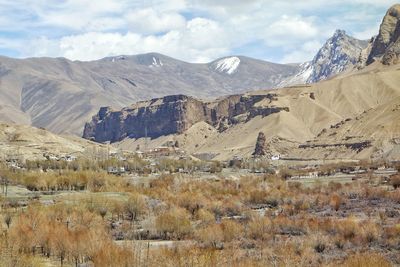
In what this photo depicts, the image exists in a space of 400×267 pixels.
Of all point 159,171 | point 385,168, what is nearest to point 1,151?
point 159,171

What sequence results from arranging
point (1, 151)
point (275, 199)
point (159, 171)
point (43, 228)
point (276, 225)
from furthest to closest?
point (1, 151)
point (159, 171)
point (275, 199)
point (276, 225)
point (43, 228)

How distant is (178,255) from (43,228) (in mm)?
13095

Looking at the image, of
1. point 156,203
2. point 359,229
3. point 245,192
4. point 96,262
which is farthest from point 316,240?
point 245,192

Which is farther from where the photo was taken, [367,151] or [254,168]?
[367,151]

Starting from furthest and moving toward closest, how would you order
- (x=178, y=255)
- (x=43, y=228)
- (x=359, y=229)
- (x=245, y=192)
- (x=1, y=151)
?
(x=1, y=151)
(x=245, y=192)
(x=359, y=229)
(x=43, y=228)
(x=178, y=255)

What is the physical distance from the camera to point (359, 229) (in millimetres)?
46312

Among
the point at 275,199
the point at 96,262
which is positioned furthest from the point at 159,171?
the point at 96,262

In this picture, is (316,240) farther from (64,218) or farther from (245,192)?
(245,192)

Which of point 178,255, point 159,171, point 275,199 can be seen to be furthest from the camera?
point 159,171

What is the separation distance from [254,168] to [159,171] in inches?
1043

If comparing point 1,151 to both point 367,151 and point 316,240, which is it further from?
point 316,240

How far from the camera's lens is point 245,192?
284 ft

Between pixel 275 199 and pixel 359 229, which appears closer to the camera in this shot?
pixel 359 229

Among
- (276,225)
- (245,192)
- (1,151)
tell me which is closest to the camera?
(276,225)
